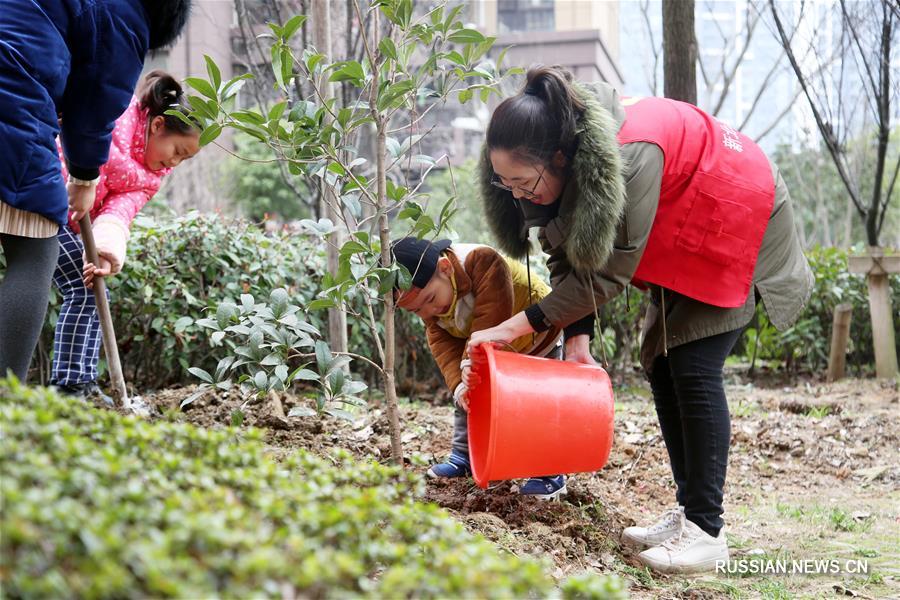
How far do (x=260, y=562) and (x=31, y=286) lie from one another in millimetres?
1722

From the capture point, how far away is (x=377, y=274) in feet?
7.39

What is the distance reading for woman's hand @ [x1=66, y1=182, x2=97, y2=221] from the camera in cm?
263

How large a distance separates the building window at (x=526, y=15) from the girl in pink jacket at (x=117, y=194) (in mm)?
28071

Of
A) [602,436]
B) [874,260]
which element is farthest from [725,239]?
[874,260]

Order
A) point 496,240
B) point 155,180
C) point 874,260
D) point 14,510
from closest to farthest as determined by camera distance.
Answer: point 14,510 < point 496,240 < point 155,180 < point 874,260

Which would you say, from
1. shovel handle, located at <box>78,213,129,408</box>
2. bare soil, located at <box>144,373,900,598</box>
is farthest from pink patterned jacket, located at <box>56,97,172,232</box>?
bare soil, located at <box>144,373,900,598</box>

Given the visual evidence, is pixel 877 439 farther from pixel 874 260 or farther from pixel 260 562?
pixel 260 562

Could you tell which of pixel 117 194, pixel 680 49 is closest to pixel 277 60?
pixel 117 194

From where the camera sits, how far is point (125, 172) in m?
3.17

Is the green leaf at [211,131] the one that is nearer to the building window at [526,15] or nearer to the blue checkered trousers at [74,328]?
the blue checkered trousers at [74,328]

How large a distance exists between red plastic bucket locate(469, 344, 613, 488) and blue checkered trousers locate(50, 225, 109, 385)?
169 centimetres

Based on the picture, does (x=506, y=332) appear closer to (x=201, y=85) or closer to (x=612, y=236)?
(x=612, y=236)

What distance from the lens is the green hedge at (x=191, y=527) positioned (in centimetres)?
82

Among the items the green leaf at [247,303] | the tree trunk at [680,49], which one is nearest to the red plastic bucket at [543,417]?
the green leaf at [247,303]
